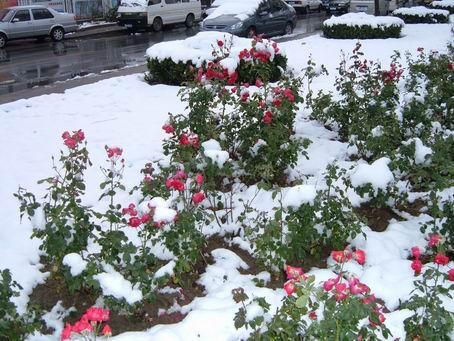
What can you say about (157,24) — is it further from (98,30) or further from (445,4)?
(445,4)

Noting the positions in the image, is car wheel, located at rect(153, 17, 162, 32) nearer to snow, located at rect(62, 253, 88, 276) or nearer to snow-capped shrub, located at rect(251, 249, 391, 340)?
snow, located at rect(62, 253, 88, 276)

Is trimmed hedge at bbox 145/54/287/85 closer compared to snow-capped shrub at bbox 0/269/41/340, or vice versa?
snow-capped shrub at bbox 0/269/41/340

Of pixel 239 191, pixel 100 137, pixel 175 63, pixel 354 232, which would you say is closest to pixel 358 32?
pixel 175 63

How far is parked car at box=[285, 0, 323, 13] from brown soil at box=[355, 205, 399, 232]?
2938 cm

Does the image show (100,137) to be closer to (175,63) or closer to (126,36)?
(175,63)

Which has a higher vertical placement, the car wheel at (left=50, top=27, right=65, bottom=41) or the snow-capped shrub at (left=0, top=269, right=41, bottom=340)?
the car wheel at (left=50, top=27, right=65, bottom=41)

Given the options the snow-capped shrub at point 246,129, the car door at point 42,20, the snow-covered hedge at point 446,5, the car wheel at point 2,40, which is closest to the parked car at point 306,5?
the snow-covered hedge at point 446,5

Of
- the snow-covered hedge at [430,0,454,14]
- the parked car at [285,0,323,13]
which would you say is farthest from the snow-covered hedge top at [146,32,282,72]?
the parked car at [285,0,323,13]

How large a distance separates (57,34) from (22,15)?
5.34 feet

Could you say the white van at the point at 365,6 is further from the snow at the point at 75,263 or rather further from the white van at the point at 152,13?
Result: the snow at the point at 75,263

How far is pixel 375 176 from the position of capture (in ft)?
14.7

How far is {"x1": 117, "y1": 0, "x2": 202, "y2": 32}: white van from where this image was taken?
23.8m

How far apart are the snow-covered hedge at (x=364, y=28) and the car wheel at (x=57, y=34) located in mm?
10654

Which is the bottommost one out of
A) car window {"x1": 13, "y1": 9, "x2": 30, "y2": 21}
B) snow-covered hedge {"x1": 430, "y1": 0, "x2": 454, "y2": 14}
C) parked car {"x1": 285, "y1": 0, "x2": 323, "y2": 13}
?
snow-covered hedge {"x1": 430, "y1": 0, "x2": 454, "y2": 14}
